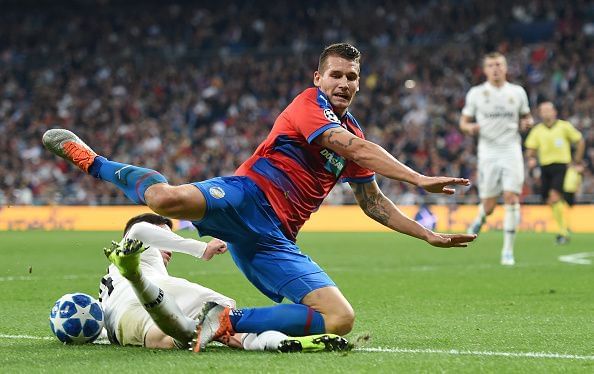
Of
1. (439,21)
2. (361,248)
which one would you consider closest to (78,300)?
(361,248)

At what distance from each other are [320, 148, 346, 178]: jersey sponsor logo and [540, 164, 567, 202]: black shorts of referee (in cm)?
1265

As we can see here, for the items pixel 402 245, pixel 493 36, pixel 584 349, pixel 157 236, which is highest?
pixel 493 36

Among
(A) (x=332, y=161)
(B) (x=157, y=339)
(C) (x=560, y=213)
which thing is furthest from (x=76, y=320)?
(C) (x=560, y=213)

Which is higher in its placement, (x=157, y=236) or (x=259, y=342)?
(x=157, y=236)

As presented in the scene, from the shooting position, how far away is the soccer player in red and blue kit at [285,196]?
5.66 meters

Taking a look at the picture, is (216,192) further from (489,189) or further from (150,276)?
(489,189)

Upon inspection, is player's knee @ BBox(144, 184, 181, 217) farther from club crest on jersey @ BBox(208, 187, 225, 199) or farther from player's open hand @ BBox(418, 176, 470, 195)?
player's open hand @ BBox(418, 176, 470, 195)

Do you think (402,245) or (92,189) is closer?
(402,245)

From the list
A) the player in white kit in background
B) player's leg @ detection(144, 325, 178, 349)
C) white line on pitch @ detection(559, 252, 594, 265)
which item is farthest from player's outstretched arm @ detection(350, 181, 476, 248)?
white line on pitch @ detection(559, 252, 594, 265)

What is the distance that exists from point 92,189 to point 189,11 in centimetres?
1128

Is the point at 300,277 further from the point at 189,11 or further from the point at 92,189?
the point at 189,11

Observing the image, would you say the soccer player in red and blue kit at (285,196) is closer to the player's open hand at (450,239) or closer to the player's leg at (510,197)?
the player's open hand at (450,239)

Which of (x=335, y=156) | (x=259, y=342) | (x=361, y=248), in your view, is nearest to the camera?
(x=259, y=342)

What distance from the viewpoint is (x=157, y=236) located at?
5.96 metres
